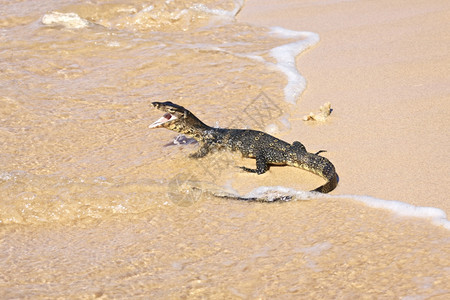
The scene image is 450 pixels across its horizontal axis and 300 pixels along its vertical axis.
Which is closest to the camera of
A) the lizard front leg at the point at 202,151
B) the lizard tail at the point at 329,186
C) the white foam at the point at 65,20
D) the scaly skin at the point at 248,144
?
the lizard tail at the point at 329,186

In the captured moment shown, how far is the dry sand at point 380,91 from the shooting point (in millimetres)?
5441

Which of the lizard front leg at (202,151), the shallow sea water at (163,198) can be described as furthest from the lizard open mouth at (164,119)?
the lizard front leg at (202,151)

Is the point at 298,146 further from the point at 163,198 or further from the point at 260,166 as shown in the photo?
the point at 163,198

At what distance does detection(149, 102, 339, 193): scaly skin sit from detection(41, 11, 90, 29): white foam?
5617 mm

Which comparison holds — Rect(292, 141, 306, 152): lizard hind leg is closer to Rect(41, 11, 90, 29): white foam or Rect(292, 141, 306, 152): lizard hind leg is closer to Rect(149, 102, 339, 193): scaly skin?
Rect(149, 102, 339, 193): scaly skin

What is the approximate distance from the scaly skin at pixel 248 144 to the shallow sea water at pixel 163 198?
5.4 inches

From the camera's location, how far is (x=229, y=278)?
Result: 13.0 ft

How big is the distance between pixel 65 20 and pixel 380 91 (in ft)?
23.0

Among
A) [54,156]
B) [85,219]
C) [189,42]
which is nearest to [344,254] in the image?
[85,219]

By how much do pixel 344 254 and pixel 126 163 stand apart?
9.89 feet

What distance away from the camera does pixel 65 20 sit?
11.4 m

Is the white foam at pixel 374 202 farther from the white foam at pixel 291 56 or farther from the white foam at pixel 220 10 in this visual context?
the white foam at pixel 220 10

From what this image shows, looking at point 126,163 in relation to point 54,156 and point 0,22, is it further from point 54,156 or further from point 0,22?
point 0,22

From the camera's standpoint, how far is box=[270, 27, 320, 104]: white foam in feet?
26.6
